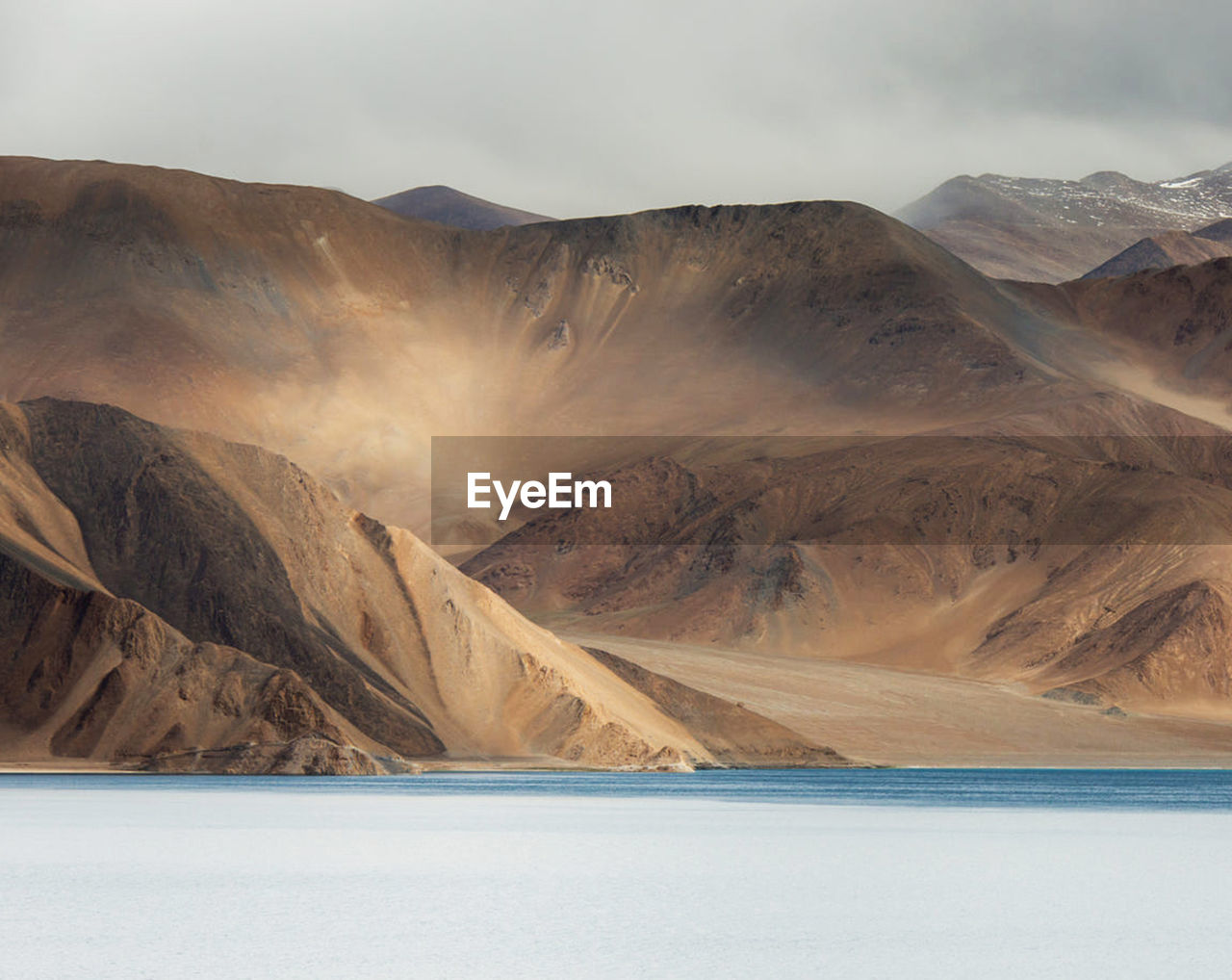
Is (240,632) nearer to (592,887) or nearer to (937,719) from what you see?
(592,887)

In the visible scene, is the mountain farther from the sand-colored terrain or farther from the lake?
the sand-colored terrain

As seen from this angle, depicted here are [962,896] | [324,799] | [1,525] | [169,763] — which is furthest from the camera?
[1,525]

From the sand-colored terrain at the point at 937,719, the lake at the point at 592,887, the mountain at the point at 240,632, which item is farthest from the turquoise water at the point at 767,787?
the sand-colored terrain at the point at 937,719

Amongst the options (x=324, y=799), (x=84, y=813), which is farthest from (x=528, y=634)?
(x=84, y=813)

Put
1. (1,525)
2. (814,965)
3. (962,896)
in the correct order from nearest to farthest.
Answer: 1. (814,965)
2. (962,896)
3. (1,525)

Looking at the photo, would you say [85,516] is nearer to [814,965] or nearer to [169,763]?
[169,763]

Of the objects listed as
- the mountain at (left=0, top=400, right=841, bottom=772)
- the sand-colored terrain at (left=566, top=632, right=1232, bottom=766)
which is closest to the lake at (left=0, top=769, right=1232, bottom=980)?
the mountain at (left=0, top=400, right=841, bottom=772)
